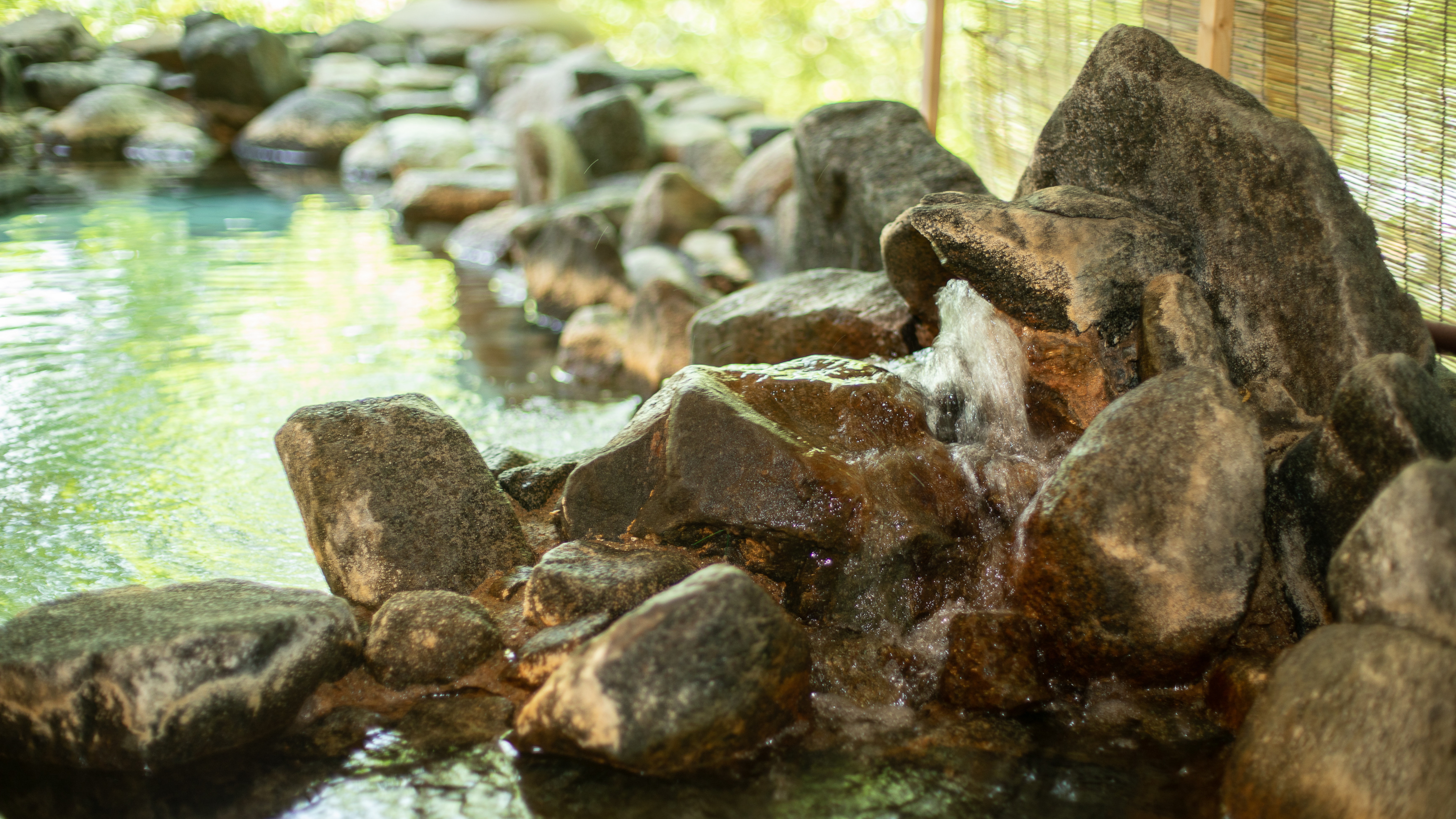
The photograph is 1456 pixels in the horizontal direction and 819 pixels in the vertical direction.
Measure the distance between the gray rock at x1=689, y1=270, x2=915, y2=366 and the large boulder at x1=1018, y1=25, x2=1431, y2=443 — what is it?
3.06 feet

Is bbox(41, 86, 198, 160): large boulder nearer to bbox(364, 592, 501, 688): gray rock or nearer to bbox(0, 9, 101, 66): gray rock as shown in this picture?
bbox(0, 9, 101, 66): gray rock

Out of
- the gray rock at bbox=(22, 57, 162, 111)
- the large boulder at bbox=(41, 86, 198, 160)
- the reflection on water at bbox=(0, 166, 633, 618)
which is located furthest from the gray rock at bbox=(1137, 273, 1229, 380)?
the gray rock at bbox=(22, 57, 162, 111)

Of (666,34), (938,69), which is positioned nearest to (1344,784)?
(938,69)

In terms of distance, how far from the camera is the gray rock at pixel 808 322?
409 centimetres

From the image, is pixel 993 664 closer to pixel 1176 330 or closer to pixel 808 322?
pixel 1176 330

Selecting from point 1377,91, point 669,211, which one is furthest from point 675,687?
point 669,211

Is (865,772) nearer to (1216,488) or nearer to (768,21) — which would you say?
(1216,488)

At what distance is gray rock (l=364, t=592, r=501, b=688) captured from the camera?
2691 millimetres

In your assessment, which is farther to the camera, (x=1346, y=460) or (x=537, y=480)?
(x=537, y=480)

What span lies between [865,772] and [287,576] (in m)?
2.03

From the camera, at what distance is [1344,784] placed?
201 centimetres

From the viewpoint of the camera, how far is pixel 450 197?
31.9ft

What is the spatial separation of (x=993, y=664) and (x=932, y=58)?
374 centimetres

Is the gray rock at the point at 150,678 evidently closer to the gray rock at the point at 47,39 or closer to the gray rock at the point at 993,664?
the gray rock at the point at 993,664
